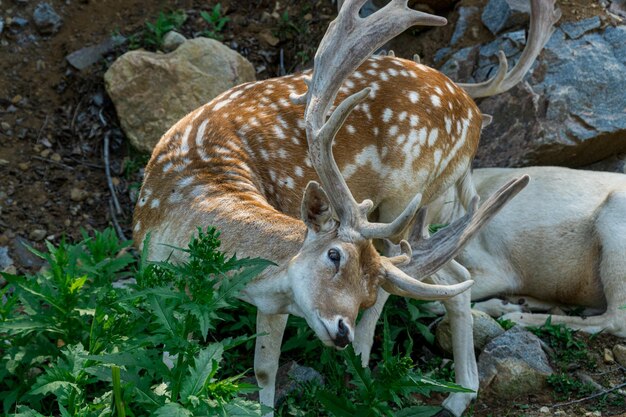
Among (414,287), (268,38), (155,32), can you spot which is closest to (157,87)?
(155,32)

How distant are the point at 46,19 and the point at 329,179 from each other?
15.2 feet

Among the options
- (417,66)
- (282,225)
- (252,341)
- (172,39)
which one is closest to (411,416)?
(282,225)

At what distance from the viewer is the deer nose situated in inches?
153

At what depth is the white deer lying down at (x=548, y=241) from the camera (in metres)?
6.64

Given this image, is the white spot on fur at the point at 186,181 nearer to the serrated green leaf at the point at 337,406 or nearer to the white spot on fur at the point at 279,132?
the white spot on fur at the point at 279,132

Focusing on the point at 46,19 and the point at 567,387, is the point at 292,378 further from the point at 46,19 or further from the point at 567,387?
the point at 46,19

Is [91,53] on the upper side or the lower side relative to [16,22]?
lower

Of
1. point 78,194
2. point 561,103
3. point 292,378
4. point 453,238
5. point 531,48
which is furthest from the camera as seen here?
point 561,103

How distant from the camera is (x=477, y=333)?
580cm

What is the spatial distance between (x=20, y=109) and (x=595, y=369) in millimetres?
4860

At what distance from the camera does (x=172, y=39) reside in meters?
7.85

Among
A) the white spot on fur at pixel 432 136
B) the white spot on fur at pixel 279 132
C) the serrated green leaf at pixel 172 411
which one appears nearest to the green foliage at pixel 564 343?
the white spot on fur at pixel 432 136

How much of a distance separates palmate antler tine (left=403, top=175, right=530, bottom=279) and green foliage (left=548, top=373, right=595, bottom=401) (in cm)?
143

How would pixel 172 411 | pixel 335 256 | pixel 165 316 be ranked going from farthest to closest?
pixel 335 256, pixel 165 316, pixel 172 411
